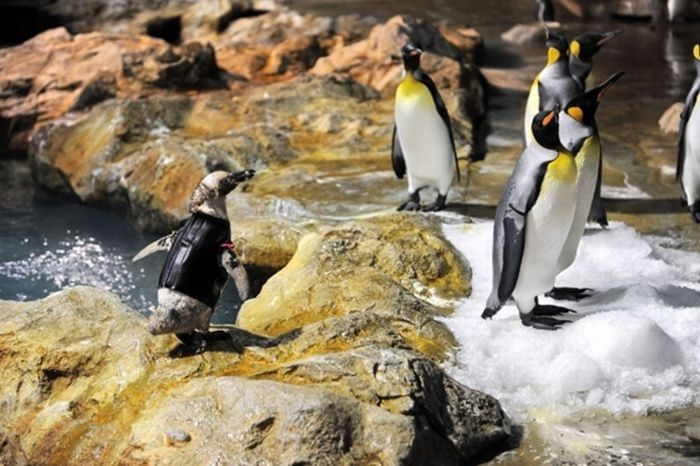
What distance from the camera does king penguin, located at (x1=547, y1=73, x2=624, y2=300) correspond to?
17.8 feet

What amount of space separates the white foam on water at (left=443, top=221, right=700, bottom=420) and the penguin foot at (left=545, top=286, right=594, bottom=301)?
0.16 ft

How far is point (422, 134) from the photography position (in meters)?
7.04

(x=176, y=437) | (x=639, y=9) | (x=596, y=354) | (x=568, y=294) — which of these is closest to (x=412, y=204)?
(x=568, y=294)

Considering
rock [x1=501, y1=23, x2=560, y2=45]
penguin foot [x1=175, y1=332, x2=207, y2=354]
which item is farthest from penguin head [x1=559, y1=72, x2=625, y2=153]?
rock [x1=501, y1=23, x2=560, y2=45]

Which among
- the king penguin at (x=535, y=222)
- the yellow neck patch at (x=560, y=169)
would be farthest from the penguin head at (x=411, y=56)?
the yellow neck patch at (x=560, y=169)

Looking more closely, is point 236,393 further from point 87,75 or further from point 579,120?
point 87,75

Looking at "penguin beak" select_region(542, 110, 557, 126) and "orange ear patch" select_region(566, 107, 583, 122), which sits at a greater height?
"penguin beak" select_region(542, 110, 557, 126)

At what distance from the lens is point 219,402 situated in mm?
3766

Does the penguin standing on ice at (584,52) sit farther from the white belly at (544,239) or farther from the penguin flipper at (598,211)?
the white belly at (544,239)

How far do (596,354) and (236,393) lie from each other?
66.5 inches

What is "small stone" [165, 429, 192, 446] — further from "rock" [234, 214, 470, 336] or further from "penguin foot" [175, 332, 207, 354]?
"rock" [234, 214, 470, 336]

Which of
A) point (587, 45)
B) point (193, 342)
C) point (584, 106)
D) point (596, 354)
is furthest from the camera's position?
point (587, 45)

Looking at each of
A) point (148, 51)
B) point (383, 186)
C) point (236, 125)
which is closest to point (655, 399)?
point (383, 186)

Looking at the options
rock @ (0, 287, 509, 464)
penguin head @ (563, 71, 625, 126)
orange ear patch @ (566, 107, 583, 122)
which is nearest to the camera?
rock @ (0, 287, 509, 464)
